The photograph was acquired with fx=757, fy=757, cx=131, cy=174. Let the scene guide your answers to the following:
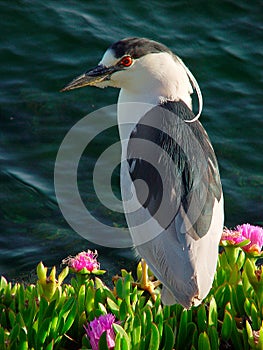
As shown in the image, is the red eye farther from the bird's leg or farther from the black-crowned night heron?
the bird's leg

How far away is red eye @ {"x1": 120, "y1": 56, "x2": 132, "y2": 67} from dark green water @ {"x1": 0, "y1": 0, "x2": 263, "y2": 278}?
1.67 metres

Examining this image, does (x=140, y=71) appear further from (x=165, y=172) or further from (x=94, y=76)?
(x=165, y=172)

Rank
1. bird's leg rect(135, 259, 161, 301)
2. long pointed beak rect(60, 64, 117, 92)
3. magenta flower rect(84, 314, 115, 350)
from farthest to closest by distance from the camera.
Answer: long pointed beak rect(60, 64, 117, 92)
bird's leg rect(135, 259, 161, 301)
magenta flower rect(84, 314, 115, 350)

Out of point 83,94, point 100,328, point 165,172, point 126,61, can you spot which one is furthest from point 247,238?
point 83,94

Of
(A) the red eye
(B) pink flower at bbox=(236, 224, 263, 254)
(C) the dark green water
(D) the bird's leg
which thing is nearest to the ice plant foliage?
(B) pink flower at bbox=(236, 224, 263, 254)

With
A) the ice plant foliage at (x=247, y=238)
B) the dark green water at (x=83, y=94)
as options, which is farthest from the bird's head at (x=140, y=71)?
the dark green water at (x=83, y=94)

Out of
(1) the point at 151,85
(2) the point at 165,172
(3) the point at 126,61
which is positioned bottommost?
(2) the point at 165,172

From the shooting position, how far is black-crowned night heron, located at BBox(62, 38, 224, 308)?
305 centimetres

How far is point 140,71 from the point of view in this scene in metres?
3.50

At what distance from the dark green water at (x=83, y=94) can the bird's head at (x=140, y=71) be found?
1555 mm

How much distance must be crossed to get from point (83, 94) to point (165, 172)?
9.75ft

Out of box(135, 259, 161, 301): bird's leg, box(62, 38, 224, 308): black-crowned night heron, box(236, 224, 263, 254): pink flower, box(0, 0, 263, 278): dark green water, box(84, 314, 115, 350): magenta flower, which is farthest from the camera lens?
box(0, 0, 263, 278): dark green water

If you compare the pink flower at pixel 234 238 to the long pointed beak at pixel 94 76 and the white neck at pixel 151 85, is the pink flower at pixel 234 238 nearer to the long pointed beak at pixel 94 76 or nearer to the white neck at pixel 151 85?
the white neck at pixel 151 85

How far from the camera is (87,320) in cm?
294
